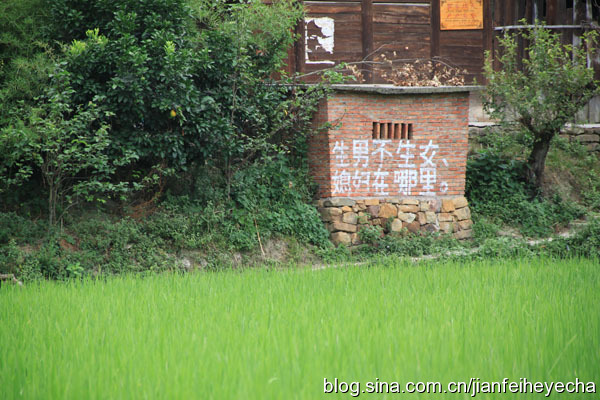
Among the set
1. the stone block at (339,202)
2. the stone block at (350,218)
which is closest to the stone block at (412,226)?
the stone block at (350,218)

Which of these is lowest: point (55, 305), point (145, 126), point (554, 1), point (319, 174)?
point (55, 305)

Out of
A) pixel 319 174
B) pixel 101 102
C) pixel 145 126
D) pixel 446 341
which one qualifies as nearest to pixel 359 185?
pixel 319 174

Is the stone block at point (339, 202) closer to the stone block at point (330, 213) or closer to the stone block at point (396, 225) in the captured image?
the stone block at point (330, 213)

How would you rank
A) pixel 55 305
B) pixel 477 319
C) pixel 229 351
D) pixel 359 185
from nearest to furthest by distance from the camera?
A: pixel 229 351 < pixel 477 319 < pixel 55 305 < pixel 359 185

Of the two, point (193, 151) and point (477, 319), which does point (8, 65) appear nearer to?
point (193, 151)

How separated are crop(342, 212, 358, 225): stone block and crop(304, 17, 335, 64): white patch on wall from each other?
4.03 metres

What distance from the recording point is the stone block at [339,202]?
411 inches

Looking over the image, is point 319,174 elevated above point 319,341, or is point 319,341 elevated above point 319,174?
point 319,174

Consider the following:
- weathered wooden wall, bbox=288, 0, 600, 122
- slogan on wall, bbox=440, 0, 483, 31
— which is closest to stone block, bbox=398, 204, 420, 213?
weathered wooden wall, bbox=288, 0, 600, 122

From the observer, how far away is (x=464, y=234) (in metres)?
11.2

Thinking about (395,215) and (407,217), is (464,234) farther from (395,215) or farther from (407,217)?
(395,215)

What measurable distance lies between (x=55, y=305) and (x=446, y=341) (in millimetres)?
3462

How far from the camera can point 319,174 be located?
35.3 ft

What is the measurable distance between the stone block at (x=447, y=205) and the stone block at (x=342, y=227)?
1817mm
